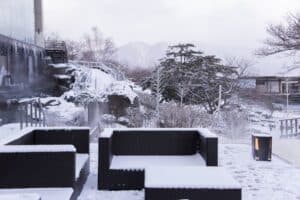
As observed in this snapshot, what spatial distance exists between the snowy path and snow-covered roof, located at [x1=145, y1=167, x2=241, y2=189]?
68 cm

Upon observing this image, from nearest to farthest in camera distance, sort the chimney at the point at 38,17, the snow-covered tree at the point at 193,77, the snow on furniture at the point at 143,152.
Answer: the snow on furniture at the point at 143,152 < the snow-covered tree at the point at 193,77 < the chimney at the point at 38,17

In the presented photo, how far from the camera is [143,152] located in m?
5.11

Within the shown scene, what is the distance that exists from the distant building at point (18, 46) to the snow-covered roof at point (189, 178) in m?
9.40

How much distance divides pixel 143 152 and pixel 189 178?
1.80m

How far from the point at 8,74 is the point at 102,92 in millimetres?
5432

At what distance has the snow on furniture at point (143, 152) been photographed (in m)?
4.36

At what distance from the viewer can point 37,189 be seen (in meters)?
3.32

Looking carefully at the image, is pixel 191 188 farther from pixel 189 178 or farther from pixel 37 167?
pixel 37 167

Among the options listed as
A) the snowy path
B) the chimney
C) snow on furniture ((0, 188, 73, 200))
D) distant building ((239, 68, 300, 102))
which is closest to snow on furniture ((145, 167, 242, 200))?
snow on furniture ((0, 188, 73, 200))

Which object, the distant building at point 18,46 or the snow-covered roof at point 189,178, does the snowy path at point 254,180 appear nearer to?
the snow-covered roof at point 189,178

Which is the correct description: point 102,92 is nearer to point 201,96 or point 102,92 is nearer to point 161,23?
point 201,96

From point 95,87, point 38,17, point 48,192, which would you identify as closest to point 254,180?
point 48,192

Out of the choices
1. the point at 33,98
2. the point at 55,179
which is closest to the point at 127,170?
the point at 55,179

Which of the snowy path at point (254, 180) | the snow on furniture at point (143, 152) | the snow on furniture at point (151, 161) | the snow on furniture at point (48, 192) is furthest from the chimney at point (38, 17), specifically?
the snow on furniture at point (48, 192)
